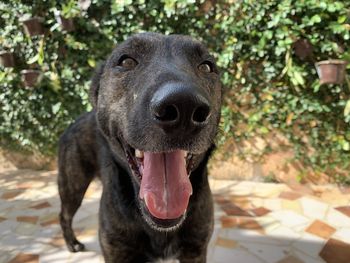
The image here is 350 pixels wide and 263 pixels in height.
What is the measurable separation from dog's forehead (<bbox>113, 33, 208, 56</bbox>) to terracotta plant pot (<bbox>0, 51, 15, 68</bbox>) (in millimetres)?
3554

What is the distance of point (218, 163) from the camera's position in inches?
198

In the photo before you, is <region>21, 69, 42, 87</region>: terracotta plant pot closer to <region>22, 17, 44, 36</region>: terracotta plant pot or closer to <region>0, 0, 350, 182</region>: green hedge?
<region>0, 0, 350, 182</region>: green hedge

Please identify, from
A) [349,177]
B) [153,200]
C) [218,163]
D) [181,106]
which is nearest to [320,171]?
[349,177]

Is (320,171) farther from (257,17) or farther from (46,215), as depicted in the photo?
(46,215)

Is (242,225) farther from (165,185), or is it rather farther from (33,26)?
(33,26)

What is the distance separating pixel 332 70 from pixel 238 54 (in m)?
1.15

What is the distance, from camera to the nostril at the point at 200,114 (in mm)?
1475

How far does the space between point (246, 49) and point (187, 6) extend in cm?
92

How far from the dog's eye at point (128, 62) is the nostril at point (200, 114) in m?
0.73

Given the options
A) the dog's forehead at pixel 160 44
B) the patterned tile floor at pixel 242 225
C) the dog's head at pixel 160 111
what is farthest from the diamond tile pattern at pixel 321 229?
the dog's forehead at pixel 160 44

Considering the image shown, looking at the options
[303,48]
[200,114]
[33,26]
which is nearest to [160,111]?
[200,114]

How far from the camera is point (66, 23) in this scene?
185 inches

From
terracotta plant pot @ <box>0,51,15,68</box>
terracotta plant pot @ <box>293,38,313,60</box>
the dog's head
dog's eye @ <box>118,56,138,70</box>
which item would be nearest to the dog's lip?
the dog's head

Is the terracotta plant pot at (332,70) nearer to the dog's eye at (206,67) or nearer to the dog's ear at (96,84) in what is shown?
the dog's eye at (206,67)
